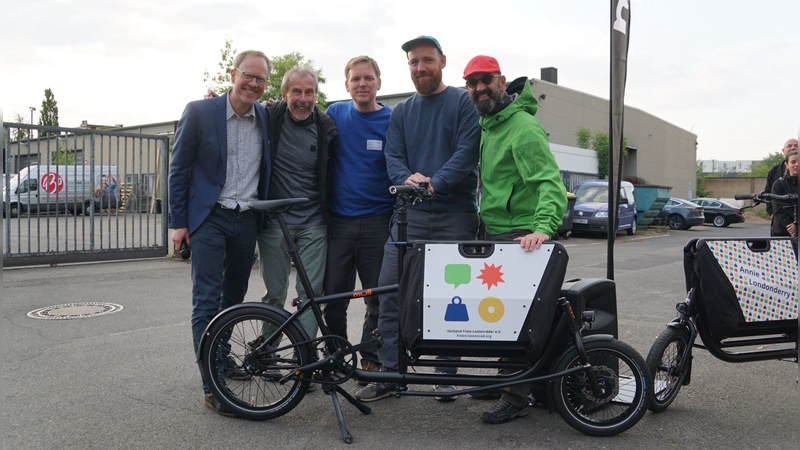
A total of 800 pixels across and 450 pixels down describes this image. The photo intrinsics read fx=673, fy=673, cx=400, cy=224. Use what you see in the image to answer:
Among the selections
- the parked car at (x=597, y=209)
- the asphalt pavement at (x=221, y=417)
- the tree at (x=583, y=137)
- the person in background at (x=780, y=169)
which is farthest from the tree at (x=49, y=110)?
the person in background at (x=780, y=169)

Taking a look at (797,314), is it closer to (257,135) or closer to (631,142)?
(257,135)

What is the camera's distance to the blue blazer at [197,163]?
14.3ft

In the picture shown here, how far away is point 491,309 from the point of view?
372 centimetres

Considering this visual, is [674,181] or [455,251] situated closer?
[455,251]

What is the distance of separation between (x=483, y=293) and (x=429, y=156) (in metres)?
1.25

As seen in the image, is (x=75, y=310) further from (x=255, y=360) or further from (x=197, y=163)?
(x=255, y=360)

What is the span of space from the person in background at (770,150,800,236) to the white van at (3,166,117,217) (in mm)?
10495

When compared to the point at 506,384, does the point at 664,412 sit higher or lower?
lower

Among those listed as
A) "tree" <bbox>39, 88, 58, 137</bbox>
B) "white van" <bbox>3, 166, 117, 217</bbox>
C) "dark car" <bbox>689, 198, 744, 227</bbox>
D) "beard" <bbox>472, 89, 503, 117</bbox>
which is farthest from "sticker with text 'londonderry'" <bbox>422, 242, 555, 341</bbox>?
"tree" <bbox>39, 88, 58, 137</bbox>

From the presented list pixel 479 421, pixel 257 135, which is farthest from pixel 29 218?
pixel 479 421

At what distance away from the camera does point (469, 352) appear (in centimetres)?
379

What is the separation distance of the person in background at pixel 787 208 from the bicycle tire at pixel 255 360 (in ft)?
17.2

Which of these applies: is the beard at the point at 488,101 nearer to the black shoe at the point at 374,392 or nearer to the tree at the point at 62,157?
the black shoe at the point at 374,392

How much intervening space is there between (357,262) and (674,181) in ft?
184
